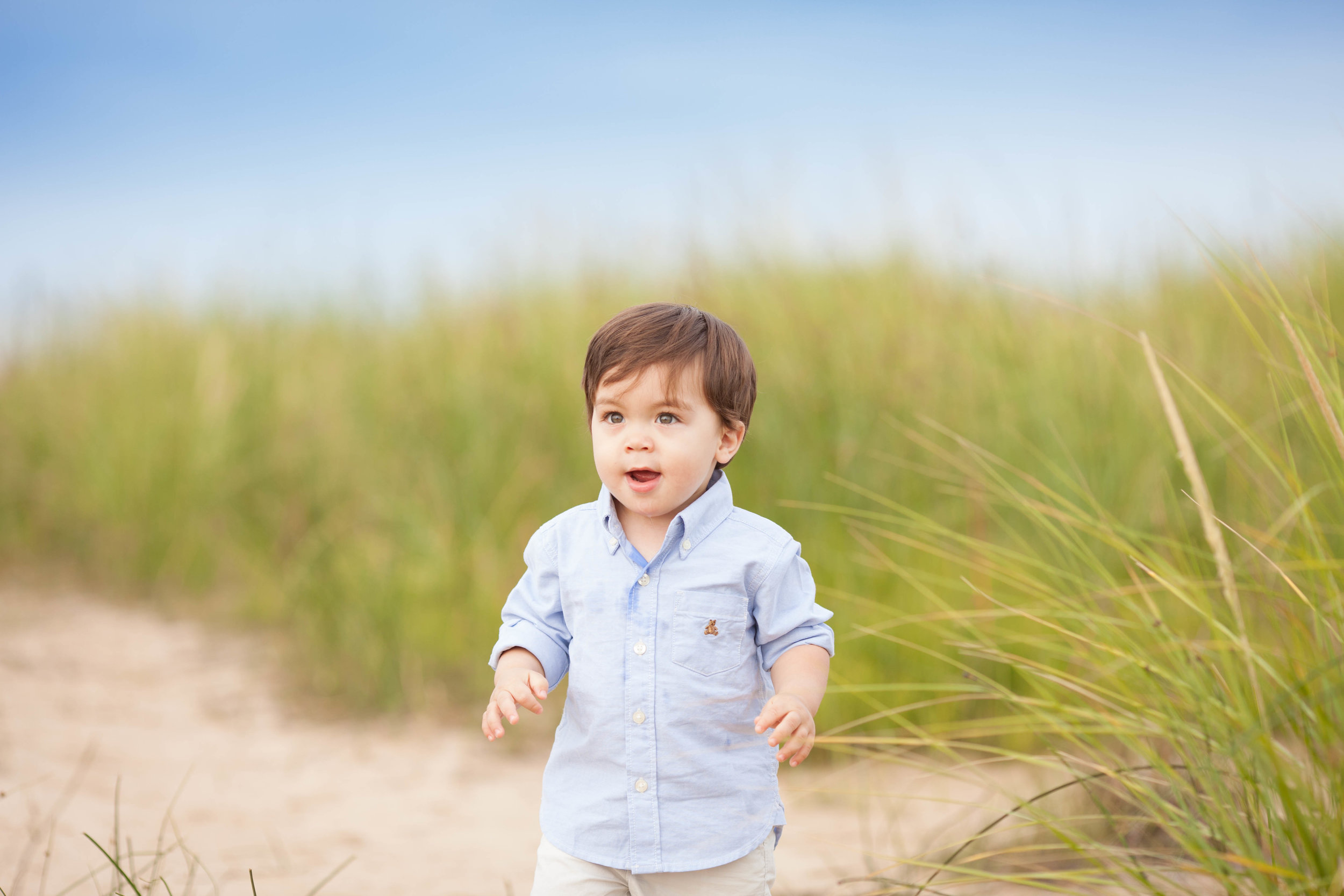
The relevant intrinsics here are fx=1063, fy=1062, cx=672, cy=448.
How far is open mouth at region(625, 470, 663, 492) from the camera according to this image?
167 cm

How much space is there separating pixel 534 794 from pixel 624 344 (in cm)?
233

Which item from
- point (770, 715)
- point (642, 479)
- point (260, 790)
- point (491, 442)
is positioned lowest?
point (260, 790)

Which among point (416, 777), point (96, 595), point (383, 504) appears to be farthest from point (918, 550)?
point (96, 595)

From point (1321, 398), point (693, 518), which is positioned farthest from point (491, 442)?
point (1321, 398)

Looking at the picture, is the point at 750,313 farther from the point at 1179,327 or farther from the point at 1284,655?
the point at 1284,655

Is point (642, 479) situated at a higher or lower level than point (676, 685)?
higher

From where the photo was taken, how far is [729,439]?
5.83 feet

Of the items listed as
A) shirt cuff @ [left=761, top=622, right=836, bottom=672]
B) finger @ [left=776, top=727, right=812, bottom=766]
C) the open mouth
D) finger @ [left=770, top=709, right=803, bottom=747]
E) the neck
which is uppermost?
the open mouth

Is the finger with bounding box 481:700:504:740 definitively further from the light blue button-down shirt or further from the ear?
the ear

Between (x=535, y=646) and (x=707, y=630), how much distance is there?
292 millimetres

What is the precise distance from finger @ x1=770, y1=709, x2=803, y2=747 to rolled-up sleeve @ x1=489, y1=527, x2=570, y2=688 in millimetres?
433

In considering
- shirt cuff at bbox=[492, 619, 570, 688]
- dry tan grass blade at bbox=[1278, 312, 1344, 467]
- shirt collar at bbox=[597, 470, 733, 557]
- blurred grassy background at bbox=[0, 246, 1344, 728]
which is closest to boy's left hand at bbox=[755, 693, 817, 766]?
shirt collar at bbox=[597, 470, 733, 557]

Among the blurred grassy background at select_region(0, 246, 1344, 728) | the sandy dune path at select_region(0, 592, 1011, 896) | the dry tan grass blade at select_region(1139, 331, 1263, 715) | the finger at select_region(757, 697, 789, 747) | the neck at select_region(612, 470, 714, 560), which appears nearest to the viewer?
the finger at select_region(757, 697, 789, 747)

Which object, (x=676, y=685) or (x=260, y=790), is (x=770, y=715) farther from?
(x=260, y=790)
